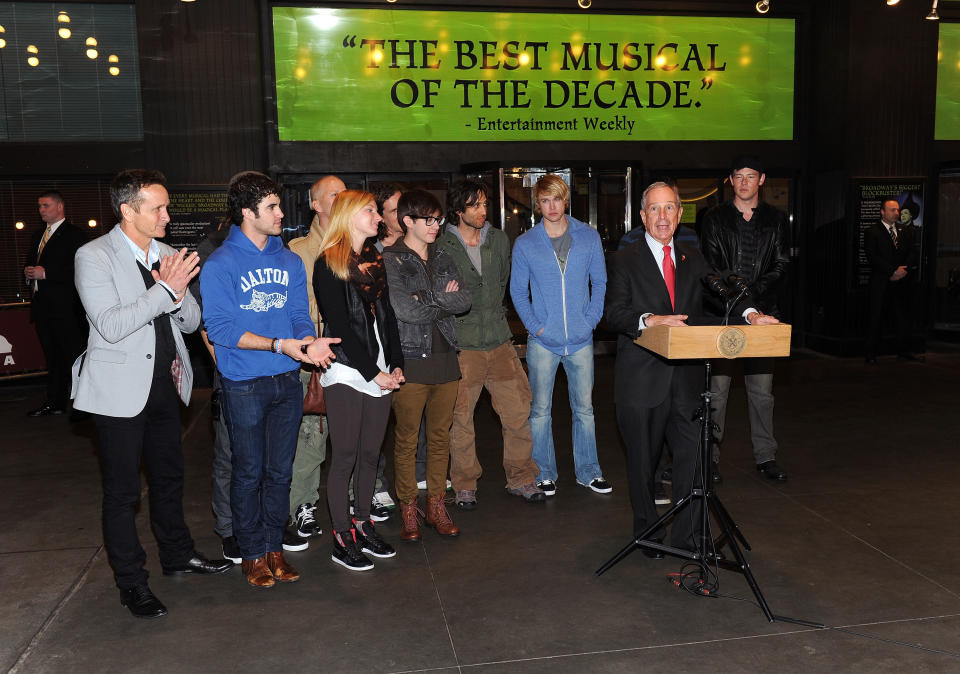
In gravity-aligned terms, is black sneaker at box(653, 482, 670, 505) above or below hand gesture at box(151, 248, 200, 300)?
below

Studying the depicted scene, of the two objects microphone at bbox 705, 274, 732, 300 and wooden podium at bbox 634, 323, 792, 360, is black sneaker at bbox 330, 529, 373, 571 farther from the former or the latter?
microphone at bbox 705, 274, 732, 300

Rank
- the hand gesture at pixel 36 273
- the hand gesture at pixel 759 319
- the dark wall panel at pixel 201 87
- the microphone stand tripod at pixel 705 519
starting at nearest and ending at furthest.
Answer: the hand gesture at pixel 759 319 → the microphone stand tripod at pixel 705 519 → the hand gesture at pixel 36 273 → the dark wall panel at pixel 201 87

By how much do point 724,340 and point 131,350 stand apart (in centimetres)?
248

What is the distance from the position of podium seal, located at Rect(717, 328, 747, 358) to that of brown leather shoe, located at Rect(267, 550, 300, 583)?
2239 mm

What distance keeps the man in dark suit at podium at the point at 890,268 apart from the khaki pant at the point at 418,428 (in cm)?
688

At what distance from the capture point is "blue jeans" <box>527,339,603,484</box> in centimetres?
504

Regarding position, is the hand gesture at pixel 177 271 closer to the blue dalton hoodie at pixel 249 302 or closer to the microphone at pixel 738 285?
the blue dalton hoodie at pixel 249 302

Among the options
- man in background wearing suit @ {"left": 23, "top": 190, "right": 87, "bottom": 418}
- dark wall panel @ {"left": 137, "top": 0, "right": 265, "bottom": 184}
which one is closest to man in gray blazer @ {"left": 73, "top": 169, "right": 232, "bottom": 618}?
man in background wearing suit @ {"left": 23, "top": 190, "right": 87, "bottom": 418}

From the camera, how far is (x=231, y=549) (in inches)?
165

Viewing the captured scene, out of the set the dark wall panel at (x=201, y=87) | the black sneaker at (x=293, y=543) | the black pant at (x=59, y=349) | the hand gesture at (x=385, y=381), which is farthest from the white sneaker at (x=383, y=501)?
the dark wall panel at (x=201, y=87)

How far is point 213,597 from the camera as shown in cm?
379

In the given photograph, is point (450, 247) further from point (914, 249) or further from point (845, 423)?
point (914, 249)

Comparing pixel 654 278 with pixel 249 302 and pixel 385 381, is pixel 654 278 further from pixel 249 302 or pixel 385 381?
pixel 249 302

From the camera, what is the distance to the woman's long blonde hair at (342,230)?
3814mm
